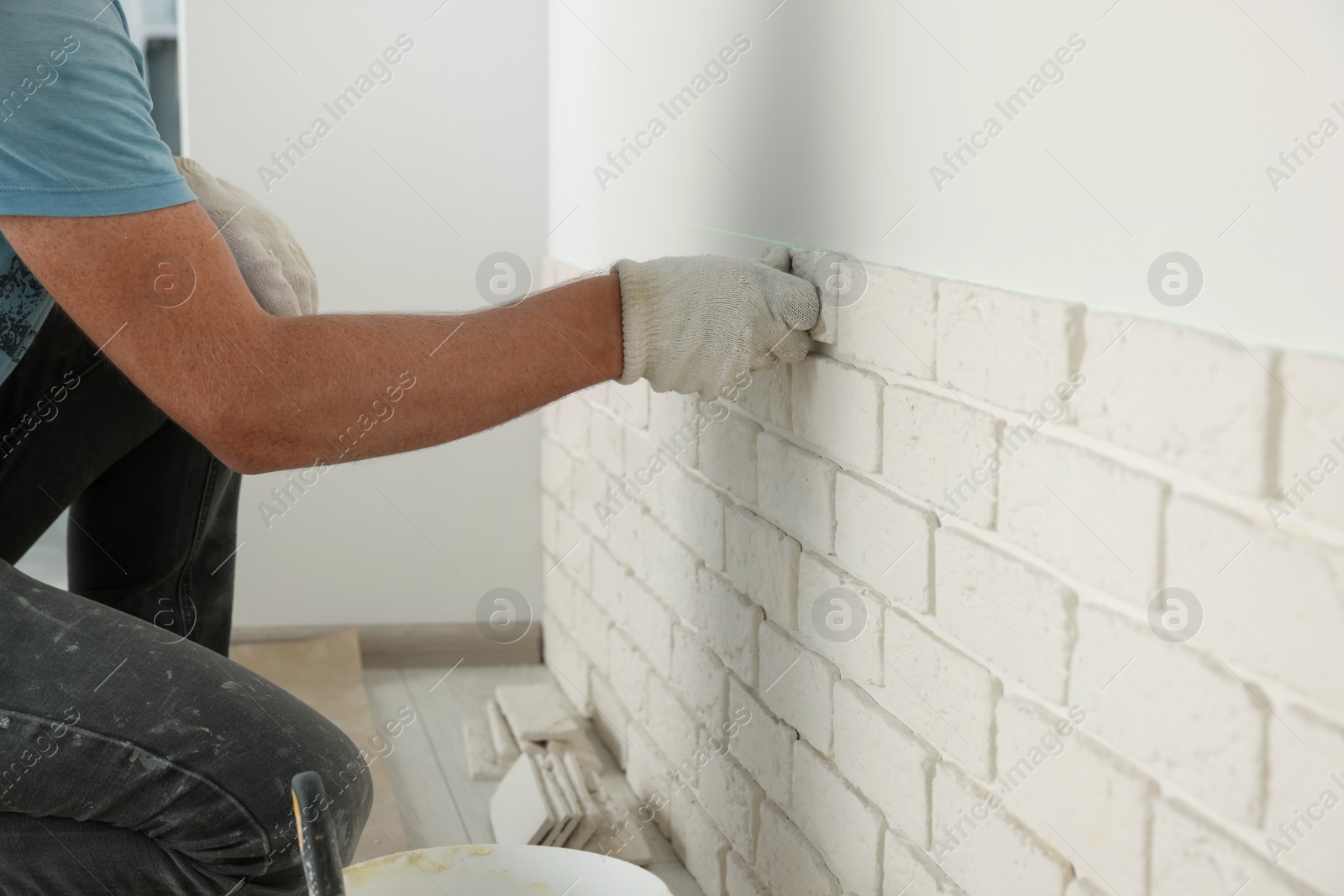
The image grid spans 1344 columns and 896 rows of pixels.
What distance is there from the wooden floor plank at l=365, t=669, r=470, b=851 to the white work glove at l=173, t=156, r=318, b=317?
2.77 feet

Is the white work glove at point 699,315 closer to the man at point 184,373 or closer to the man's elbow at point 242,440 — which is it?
the man at point 184,373

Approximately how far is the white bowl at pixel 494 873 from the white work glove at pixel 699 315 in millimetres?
466

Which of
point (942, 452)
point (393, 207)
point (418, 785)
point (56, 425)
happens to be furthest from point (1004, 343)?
point (393, 207)

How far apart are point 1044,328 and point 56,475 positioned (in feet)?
3.85

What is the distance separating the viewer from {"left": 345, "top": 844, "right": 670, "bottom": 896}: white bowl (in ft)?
3.57

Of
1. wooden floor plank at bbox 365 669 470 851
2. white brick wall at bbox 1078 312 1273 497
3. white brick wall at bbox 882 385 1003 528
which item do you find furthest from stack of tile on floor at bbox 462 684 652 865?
white brick wall at bbox 1078 312 1273 497

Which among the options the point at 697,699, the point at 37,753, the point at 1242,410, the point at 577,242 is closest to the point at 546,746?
A: the point at 697,699

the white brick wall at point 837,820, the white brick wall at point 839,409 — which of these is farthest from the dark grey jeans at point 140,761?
the white brick wall at point 839,409

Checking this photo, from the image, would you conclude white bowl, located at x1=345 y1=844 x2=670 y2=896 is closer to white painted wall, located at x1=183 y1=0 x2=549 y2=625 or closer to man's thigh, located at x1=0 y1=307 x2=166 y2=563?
man's thigh, located at x1=0 y1=307 x2=166 y2=563

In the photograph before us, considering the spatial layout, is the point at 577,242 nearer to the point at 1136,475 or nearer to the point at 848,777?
the point at 848,777

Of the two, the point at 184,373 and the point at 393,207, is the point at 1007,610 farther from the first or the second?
the point at 393,207

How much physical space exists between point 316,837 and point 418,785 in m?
1.24

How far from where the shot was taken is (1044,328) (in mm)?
804

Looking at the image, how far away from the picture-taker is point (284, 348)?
3.29 ft
